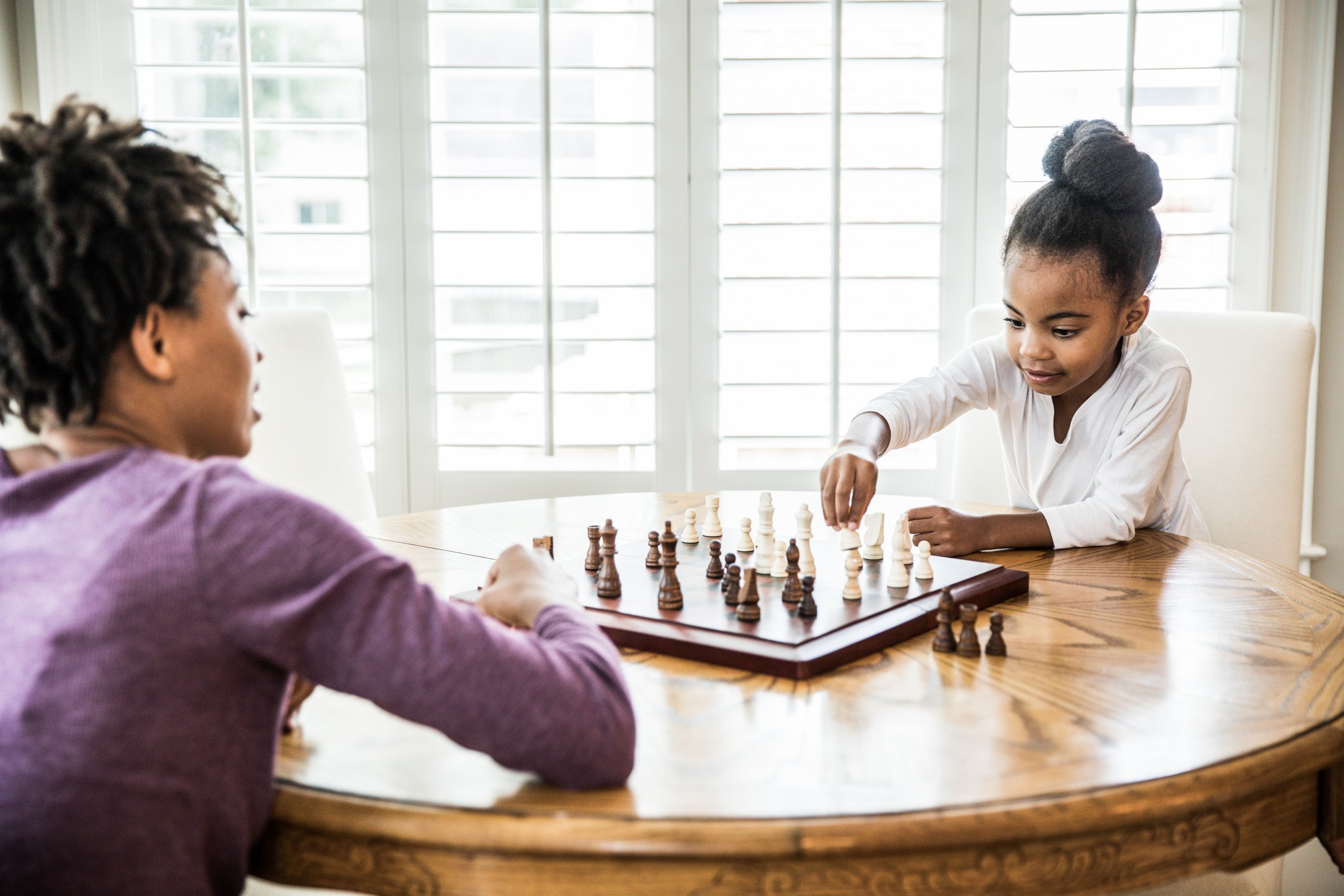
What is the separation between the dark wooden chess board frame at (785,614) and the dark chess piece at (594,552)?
1 centimetres

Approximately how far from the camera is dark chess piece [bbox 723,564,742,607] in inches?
48.4

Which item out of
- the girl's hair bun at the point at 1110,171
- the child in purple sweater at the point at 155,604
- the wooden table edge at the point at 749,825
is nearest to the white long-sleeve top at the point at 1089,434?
the girl's hair bun at the point at 1110,171

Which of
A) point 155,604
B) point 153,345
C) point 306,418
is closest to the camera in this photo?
point 155,604

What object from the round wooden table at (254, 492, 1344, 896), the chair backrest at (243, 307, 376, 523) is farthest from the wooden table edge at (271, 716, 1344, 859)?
the chair backrest at (243, 307, 376, 523)

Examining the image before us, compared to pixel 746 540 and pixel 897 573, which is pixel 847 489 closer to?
pixel 746 540

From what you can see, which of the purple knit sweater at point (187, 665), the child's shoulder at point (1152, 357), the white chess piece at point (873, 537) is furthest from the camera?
the child's shoulder at point (1152, 357)

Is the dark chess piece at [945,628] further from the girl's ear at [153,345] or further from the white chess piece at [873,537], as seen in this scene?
the girl's ear at [153,345]

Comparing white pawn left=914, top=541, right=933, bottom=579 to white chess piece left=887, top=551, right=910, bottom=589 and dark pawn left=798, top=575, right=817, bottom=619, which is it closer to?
white chess piece left=887, top=551, right=910, bottom=589

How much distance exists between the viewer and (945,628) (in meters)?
1.14

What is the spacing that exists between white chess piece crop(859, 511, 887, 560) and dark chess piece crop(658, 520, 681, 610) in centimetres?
30

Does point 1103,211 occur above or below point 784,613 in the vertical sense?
above

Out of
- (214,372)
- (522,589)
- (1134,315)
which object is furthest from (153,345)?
(1134,315)

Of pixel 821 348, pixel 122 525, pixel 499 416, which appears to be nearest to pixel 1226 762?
pixel 122 525

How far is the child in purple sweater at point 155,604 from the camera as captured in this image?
718 mm
